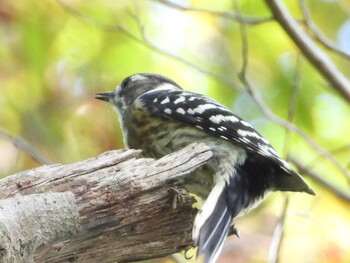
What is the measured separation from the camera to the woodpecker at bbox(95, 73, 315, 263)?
9.13 ft

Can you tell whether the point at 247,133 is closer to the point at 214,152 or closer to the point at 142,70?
the point at 214,152

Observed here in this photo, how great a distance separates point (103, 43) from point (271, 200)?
3.90 feet

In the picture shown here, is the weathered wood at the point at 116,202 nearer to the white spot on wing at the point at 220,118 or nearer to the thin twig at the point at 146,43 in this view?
the white spot on wing at the point at 220,118

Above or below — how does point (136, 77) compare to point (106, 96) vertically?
above

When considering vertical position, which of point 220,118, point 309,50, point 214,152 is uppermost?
point 309,50

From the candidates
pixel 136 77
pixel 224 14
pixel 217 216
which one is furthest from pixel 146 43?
pixel 217 216

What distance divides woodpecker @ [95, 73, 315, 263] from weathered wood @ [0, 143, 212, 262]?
121 mm

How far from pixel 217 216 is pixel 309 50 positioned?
1.00 meters

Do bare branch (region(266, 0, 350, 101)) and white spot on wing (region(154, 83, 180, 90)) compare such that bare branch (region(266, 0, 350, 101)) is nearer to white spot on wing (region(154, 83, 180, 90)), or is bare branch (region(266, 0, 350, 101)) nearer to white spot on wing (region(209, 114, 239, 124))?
Answer: white spot on wing (region(209, 114, 239, 124))

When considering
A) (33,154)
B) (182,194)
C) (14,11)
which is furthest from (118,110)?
(182,194)

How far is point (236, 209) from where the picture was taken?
2.95 m

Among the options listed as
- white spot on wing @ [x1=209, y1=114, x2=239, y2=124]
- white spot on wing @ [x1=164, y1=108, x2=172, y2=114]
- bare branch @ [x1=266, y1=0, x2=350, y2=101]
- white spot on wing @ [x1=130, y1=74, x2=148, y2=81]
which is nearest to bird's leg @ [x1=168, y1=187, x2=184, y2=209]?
white spot on wing @ [x1=209, y1=114, x2=239, y2=124]

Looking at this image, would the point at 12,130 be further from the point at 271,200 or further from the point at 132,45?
the point at 271,200

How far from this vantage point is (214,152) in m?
3.13
